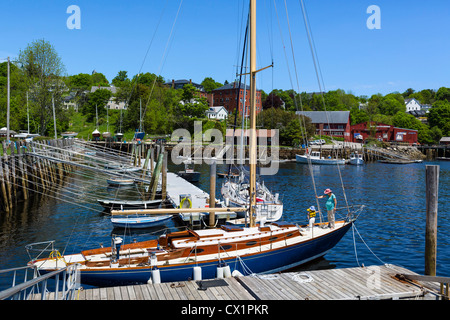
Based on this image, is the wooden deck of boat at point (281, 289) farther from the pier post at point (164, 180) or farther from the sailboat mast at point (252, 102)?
the pier post at point (164, 180)

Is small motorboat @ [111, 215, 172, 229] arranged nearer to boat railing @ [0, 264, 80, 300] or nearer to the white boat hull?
boat railing @ [0, 264, 80, 300]

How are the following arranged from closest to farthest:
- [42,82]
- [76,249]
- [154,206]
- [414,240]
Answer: [76,249]
[414,240]
[154,206]
[42,82]

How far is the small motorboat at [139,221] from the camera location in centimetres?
2630

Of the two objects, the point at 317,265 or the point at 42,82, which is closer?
the point at 317,265

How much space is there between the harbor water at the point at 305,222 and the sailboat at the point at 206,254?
7.76ft

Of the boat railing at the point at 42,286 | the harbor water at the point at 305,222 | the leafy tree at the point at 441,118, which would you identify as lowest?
the harbor water at the point at 305,222

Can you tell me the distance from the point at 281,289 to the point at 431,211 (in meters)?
6.55

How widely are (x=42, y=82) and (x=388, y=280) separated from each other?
7412cm

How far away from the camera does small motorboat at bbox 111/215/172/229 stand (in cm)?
2630

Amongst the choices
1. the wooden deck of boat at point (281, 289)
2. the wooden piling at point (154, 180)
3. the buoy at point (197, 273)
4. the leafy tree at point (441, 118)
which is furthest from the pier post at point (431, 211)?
the leafy tree at point (441, 118)

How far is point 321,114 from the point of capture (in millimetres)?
122312
